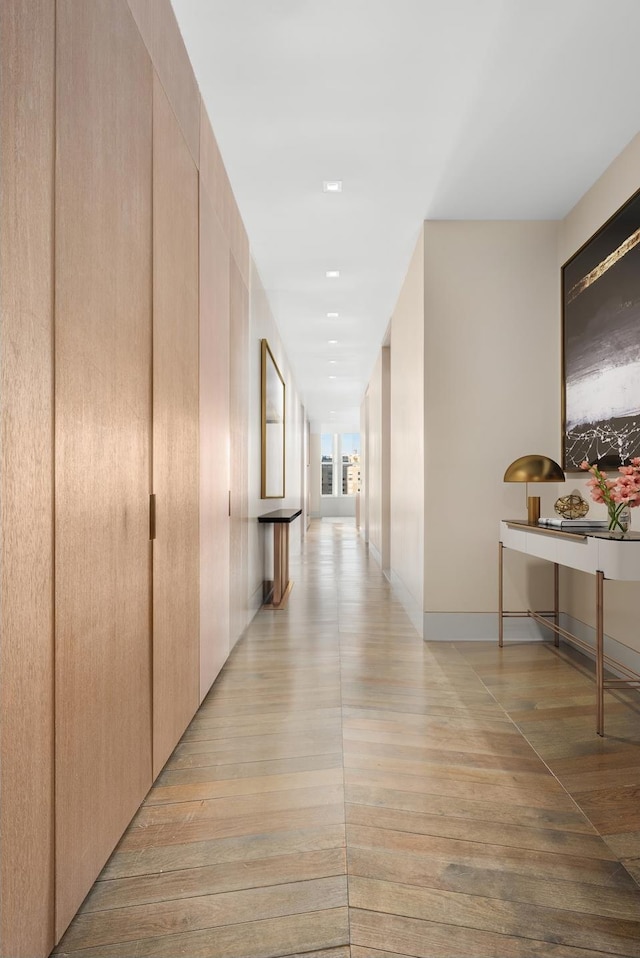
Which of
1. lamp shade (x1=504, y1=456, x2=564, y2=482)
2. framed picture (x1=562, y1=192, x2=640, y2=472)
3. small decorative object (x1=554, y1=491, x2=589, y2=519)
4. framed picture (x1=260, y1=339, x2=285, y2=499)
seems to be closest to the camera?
framed picture (x1=562, y1=192, x2=640, y2=472)

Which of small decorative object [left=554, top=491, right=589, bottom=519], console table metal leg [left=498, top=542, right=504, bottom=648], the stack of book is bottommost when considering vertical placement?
console table metal leg [left=498, top=542, right=504, bottom=648]

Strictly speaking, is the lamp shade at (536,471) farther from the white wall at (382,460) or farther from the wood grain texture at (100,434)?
the white wall at (382,460)

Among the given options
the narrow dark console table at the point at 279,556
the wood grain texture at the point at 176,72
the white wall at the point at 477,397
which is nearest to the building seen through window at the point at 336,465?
the narrow dark console table at the point at 279,556

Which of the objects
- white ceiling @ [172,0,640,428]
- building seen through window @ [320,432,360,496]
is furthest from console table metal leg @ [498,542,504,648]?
building seen through window @ [320,432,360,496]

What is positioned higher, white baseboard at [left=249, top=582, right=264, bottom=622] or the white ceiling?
the white ceiling

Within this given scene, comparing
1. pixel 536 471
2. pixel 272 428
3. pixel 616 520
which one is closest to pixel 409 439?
pixel 536 471

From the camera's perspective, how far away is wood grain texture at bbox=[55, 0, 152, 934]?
1330 mm

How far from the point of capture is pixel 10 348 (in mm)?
1106

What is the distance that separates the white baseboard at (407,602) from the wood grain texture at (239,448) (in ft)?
4.09

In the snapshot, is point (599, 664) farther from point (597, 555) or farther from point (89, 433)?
point (89, 433)

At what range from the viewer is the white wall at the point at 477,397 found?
4.04 meters

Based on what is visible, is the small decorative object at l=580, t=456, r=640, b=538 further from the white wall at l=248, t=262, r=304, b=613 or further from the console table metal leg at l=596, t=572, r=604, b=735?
the white wall at l=248, t=262, r=304, b=613

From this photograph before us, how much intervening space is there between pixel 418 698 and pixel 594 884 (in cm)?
138

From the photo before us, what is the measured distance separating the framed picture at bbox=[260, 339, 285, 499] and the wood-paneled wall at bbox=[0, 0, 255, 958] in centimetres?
253
